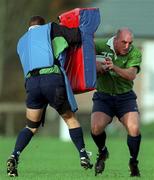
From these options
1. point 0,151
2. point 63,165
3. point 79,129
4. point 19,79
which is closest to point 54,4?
point 19,79

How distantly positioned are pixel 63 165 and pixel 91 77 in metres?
4.03

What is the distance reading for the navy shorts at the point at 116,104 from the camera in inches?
547

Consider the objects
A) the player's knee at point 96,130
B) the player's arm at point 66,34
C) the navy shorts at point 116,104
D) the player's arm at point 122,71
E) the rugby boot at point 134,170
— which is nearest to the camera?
the player's arm at point 66,34

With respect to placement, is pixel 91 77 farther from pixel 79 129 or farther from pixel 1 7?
pixel 1 7

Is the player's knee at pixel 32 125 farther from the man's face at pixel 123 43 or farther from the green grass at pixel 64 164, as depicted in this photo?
the man's face at pixel 123 43

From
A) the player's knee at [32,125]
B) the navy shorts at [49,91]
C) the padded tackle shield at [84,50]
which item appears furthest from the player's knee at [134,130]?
the player's knee at [32,125]

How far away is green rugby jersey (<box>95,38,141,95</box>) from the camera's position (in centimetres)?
1379

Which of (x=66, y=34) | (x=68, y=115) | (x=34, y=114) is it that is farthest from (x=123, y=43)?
(x=34, y=114)

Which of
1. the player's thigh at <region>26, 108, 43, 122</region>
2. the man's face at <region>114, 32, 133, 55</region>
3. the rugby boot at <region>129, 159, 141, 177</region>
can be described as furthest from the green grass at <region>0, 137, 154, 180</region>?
the man's face at <region>114, 32, 133, 55</region>

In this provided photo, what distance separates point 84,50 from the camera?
13.3 m

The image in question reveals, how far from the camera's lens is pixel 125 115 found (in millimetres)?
13828

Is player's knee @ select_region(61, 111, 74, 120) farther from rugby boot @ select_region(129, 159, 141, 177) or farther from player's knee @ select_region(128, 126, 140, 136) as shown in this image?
rugby boot @ select_region(129, 159, 141, 177)

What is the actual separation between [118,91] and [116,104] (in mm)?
182

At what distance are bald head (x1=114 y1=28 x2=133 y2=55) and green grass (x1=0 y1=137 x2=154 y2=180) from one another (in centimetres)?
171
